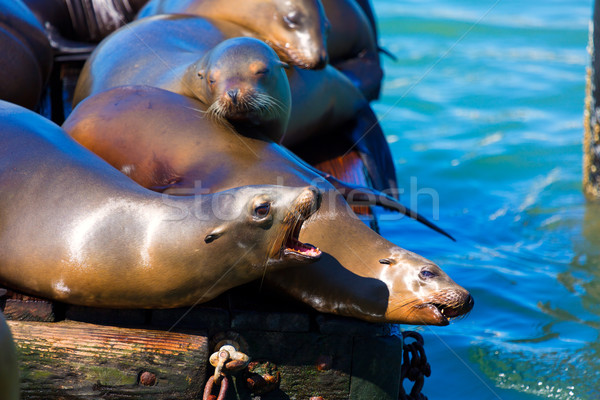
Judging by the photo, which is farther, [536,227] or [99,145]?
[536,227]

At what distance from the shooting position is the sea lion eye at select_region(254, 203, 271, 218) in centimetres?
216

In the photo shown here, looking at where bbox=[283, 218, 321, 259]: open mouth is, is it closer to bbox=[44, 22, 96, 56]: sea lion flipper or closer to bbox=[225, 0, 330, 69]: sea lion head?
bbox=[225, 0, 330, 69]: sea lion head

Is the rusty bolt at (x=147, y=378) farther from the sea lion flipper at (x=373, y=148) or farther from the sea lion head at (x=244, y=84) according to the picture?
the sea lion flipper at (x=373, y=148)

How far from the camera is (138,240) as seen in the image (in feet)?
7.10

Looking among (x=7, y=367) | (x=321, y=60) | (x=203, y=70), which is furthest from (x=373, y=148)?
(x=7, y=367)

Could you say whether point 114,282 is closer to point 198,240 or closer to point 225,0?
point 198,240

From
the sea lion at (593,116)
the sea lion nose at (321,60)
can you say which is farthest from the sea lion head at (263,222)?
the sea lion at (593,116)

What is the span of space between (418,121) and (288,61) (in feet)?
18.6

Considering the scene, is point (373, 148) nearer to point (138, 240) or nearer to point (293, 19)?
point (293, 19)

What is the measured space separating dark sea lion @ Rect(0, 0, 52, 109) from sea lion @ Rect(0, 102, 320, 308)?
4.77 feet

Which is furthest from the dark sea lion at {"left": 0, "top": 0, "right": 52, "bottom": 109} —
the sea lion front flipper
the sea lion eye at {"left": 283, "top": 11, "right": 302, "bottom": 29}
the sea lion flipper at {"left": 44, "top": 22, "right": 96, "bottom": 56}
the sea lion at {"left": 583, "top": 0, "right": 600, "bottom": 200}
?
the sea lion at {"left": 583, "top": 0, "right": 600, "bottom": 200}

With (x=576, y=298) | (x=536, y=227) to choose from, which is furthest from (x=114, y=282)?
(x=536, y=227)

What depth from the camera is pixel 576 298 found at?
475 cm

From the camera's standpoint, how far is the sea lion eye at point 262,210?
216 centimetres
